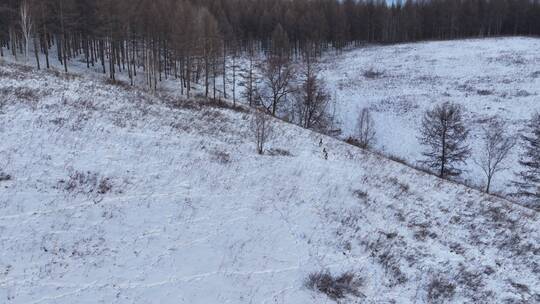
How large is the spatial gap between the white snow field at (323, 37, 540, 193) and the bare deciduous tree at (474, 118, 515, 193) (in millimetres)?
682

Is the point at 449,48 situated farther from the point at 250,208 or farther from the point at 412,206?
the point at 250,208

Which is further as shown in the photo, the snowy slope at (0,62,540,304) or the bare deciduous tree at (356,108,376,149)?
the bare deciduous tree at (356,108,376,149)

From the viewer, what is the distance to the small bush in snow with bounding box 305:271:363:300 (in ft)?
29.5

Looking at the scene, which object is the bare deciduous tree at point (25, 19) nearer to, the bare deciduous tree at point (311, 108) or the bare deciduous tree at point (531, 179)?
the bare deciduous tree at point (311, 108)

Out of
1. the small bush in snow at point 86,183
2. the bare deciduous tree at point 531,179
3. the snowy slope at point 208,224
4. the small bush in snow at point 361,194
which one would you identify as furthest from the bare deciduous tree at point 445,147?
the small bush in snow at point 86,183

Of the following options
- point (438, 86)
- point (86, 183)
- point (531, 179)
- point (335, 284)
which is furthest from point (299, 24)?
point (335, 284)

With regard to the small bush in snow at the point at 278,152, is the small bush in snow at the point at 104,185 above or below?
above

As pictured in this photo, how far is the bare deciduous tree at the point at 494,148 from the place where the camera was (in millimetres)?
33206

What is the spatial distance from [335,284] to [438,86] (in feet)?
170

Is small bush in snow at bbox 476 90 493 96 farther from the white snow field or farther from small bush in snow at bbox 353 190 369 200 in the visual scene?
small bush in snow at bbox 353 190 369 200

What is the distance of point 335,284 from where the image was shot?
9.28 meters

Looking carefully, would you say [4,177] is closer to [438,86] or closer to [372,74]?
[438,86]

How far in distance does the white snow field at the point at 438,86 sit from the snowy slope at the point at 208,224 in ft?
75.6

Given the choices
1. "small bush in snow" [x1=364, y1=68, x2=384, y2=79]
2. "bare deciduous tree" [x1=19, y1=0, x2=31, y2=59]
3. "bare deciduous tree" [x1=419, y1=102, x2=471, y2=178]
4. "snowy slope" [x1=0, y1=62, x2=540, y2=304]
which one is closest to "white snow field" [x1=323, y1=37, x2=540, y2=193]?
"small bush in snow" [x1=364, y1=68, x2=384, y2=79]
